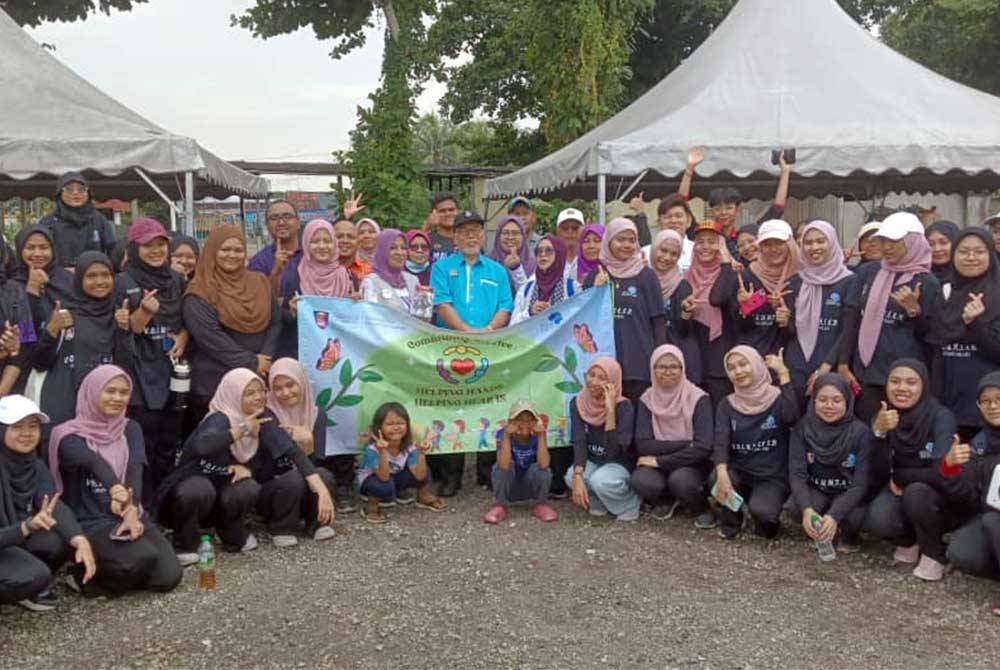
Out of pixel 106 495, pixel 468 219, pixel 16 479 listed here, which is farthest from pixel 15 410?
pixel 468 219

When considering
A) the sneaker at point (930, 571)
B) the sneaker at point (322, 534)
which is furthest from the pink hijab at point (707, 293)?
the sneaker at point (322, 534)

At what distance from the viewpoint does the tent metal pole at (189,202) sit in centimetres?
800

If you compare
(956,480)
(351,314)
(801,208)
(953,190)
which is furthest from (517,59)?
(956,480)

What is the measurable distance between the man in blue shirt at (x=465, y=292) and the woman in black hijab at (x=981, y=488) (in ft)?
9.05

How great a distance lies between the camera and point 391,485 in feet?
18.2

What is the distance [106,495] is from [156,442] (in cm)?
85

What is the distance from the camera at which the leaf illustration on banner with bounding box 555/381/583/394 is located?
5.89 metres

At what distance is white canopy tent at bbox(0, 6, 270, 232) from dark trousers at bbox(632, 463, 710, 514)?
15.6ft

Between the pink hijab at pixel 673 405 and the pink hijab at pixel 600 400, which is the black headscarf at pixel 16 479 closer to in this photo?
the pink hijab at pixel 600 400

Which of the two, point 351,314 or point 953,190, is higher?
point 953,190

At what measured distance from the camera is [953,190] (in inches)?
465

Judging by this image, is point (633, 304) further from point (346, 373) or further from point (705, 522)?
point (346, 373)

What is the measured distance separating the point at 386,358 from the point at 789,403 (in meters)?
2.32

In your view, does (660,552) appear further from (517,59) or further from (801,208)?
(517,59)
